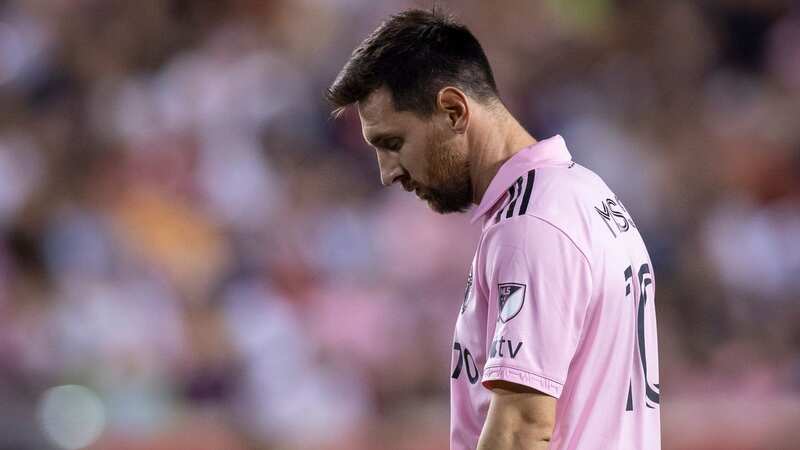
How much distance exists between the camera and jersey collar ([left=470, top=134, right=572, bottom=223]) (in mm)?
2010

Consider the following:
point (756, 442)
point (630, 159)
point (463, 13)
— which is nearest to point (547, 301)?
point (756, 442)

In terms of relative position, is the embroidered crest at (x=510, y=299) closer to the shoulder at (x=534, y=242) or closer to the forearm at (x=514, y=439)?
the shoulder at (x=534, y=242)

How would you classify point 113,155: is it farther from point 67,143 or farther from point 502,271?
point 502,271

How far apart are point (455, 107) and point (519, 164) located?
16cm

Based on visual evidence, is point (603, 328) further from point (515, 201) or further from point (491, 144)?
point (491, 144)

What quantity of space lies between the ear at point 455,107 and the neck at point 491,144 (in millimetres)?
26

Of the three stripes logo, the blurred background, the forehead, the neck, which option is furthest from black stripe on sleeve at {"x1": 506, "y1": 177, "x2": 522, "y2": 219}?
the blurred background

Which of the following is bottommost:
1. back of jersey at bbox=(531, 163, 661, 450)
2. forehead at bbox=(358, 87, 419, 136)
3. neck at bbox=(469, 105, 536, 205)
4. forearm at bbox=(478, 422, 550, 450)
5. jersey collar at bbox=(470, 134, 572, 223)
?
forearm at bbox=(478, 422, 550, 450)

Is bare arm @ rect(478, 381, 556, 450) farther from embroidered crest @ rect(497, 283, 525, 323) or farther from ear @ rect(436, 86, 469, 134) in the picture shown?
ear @ rect(436, 86, 469, 134)

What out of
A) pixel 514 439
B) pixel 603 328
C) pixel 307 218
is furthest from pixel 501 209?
pixel 307 218

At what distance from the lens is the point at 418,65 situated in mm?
2090

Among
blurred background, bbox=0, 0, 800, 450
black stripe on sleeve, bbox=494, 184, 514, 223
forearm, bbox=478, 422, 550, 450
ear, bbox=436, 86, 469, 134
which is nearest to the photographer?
forearm, bbox=478, 422, 550, 450

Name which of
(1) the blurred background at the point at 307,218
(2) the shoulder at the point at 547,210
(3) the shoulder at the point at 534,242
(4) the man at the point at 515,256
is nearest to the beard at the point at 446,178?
(4) the man at the point at 515,256

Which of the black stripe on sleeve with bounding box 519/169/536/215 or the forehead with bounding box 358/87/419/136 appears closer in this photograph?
the black stripe on sleeve with bounding box 519/169/536/215
